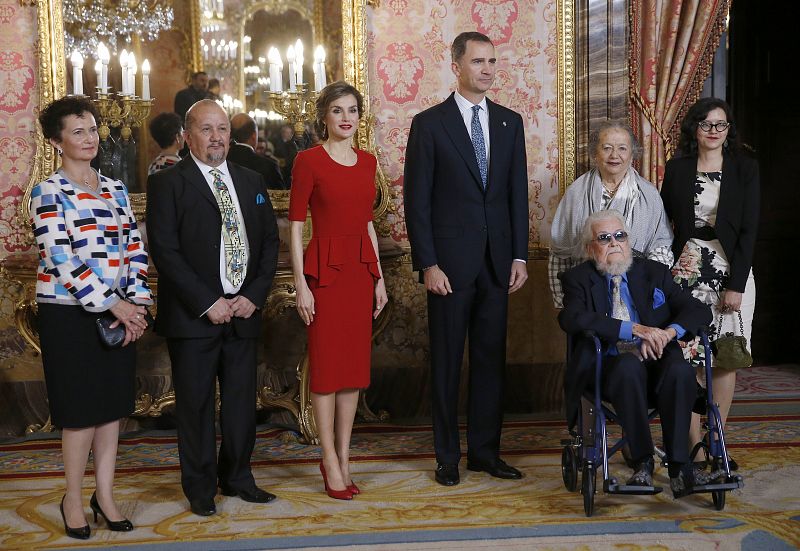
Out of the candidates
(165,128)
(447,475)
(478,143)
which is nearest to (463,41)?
(478,143)

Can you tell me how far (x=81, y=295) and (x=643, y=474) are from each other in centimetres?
222

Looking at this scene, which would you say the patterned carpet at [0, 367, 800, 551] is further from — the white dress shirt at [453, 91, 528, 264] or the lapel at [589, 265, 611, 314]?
the white dress shirt at [453, 91, 528, 264]

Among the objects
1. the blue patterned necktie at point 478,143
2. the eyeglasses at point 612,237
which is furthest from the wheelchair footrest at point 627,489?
the blue patterned necktie at point 478,143

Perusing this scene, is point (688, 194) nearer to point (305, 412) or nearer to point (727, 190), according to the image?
point (727, 190)

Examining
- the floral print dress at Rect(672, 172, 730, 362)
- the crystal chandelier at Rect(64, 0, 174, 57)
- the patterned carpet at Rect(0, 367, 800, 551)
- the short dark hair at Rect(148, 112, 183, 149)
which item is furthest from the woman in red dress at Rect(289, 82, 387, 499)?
the crystal chandelier at Rect(64, 0, 174, 57)

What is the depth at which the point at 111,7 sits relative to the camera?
5.12 metres

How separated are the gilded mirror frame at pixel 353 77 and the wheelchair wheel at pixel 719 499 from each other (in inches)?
93.7

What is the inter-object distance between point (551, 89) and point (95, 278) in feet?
10.3

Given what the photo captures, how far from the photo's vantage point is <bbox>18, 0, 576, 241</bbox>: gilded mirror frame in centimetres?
509

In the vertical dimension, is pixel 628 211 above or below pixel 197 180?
below

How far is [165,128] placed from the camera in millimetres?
5172

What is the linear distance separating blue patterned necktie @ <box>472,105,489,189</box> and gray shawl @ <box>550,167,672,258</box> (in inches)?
18.4

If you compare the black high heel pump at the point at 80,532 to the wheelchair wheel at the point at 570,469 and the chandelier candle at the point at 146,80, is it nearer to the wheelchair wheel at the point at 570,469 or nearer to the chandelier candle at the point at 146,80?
the wheelchair wheel at the point at 570,469

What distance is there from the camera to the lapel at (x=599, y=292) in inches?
150
